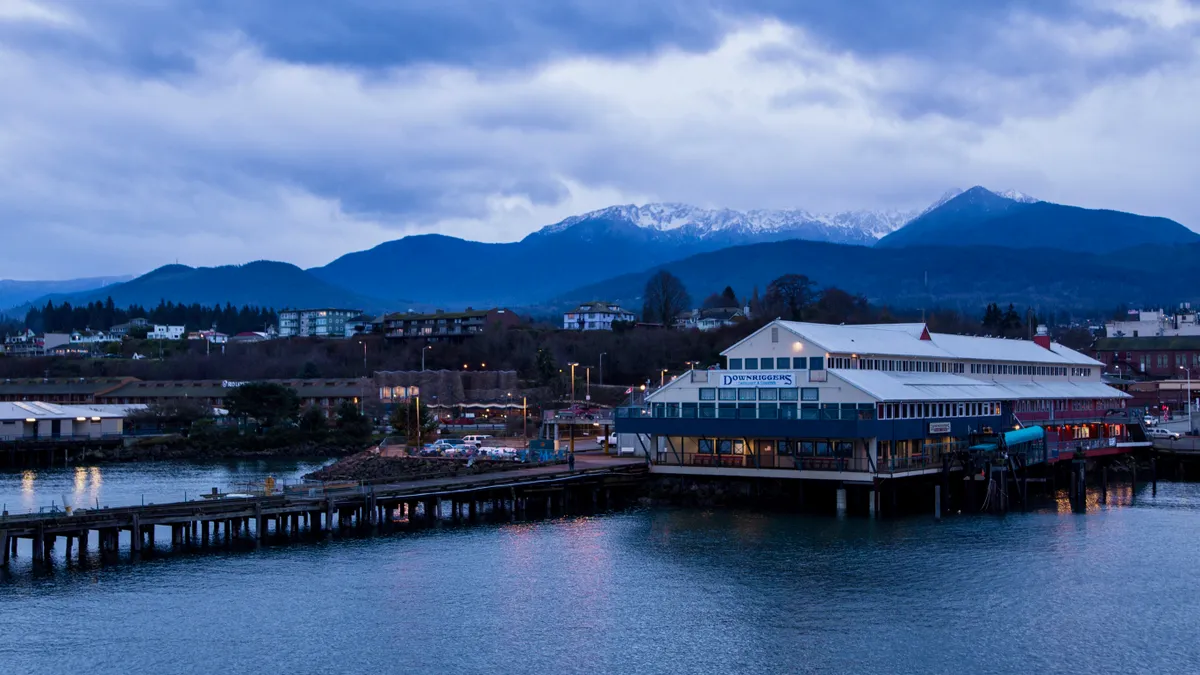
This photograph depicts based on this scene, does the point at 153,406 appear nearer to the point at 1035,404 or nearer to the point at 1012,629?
the point at 1035,404

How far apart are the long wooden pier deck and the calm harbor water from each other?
176 cm

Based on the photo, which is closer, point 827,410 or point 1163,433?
point 827,410

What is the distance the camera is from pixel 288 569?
40375 millimetres

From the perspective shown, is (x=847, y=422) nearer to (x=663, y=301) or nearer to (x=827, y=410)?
(x=827, y=410)

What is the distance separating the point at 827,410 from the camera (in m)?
52.3

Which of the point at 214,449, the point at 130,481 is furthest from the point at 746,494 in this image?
the point at 214,449

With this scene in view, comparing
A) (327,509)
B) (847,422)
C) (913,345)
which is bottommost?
(327,509)

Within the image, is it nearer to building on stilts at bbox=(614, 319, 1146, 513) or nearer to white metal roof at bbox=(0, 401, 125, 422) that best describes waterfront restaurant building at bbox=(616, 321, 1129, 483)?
building on stilts at bbox=(614, 319, 1146, 513)

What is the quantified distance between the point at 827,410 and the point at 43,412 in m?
73.1

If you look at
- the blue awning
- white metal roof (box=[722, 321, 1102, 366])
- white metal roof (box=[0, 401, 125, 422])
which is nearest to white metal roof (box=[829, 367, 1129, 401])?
white metal roof (box=[722, 321, 1102, 366])

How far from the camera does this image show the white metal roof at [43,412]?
93.6 m

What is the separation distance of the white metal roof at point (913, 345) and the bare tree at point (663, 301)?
94149 millimetres

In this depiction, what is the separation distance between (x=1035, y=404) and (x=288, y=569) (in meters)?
46.1

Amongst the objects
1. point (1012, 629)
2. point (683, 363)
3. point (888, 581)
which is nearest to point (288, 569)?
point (888, 581)
